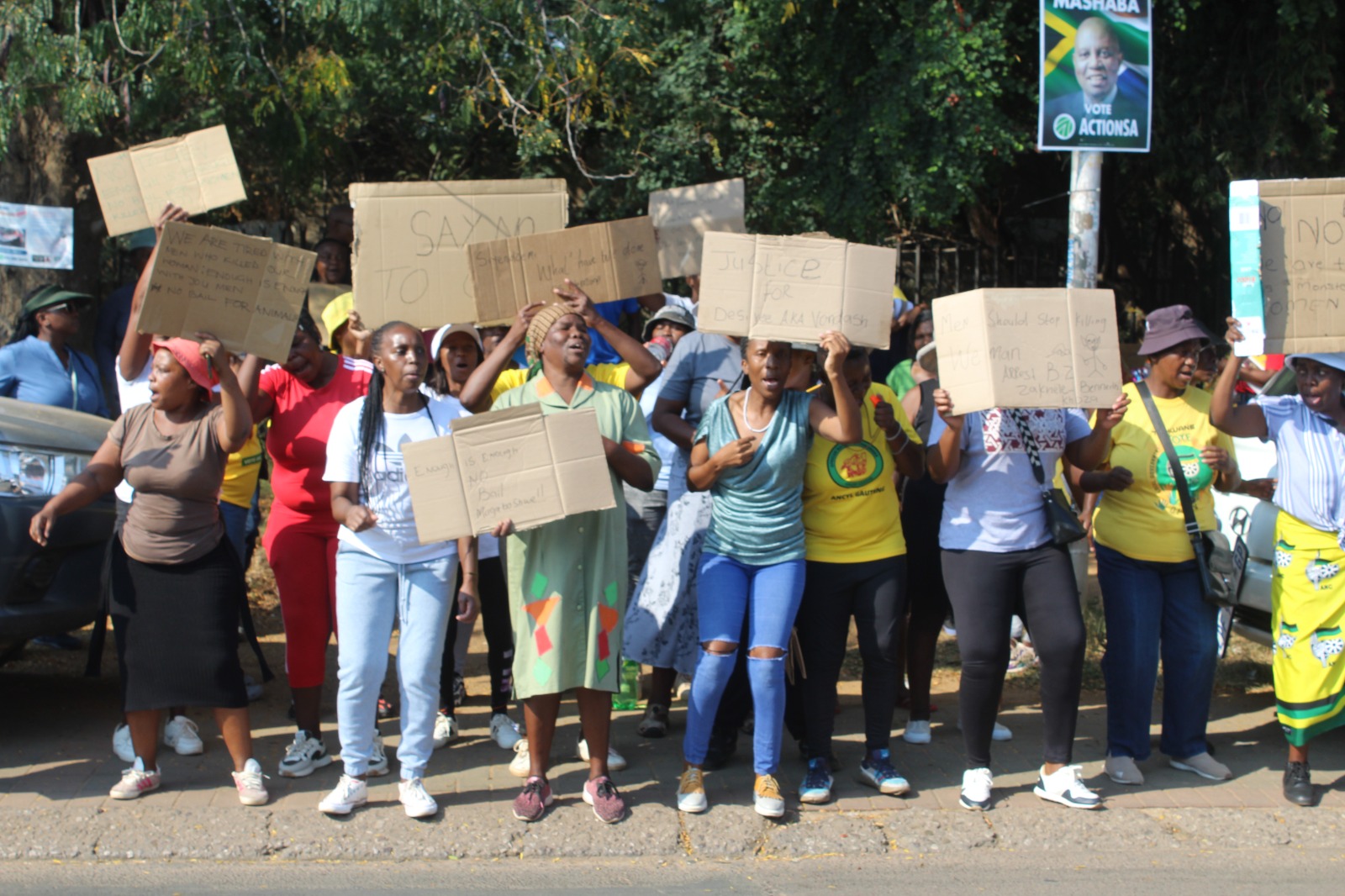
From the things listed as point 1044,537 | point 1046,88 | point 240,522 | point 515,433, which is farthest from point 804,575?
point 1046,88

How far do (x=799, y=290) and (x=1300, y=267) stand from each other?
1.91 metres

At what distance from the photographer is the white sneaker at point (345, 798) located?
4.68m

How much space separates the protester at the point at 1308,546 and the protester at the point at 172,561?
3881 millimetres

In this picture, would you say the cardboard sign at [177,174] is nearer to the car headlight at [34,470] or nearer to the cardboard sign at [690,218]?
the car headlight at [34,470]

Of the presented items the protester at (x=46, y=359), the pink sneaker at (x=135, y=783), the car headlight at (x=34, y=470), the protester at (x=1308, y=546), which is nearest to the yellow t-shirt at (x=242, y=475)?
the car headlight at (x=34, y=470)

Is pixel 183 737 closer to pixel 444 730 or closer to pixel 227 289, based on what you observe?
A: pixel 444 730

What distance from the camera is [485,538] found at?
5.65m

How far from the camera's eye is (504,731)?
5.57 metres

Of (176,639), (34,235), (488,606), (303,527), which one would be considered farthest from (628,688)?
(34,235)

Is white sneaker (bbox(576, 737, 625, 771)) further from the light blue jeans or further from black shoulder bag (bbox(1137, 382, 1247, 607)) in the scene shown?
black shoulder bag (bbox(1137, 382, 1247, 607))

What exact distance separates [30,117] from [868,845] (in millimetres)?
7082

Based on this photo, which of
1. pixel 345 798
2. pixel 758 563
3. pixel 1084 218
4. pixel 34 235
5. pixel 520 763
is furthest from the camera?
pixel 1084 218

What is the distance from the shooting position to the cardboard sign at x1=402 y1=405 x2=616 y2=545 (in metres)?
4.46

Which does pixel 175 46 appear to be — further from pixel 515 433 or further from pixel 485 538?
pixel 515 433
